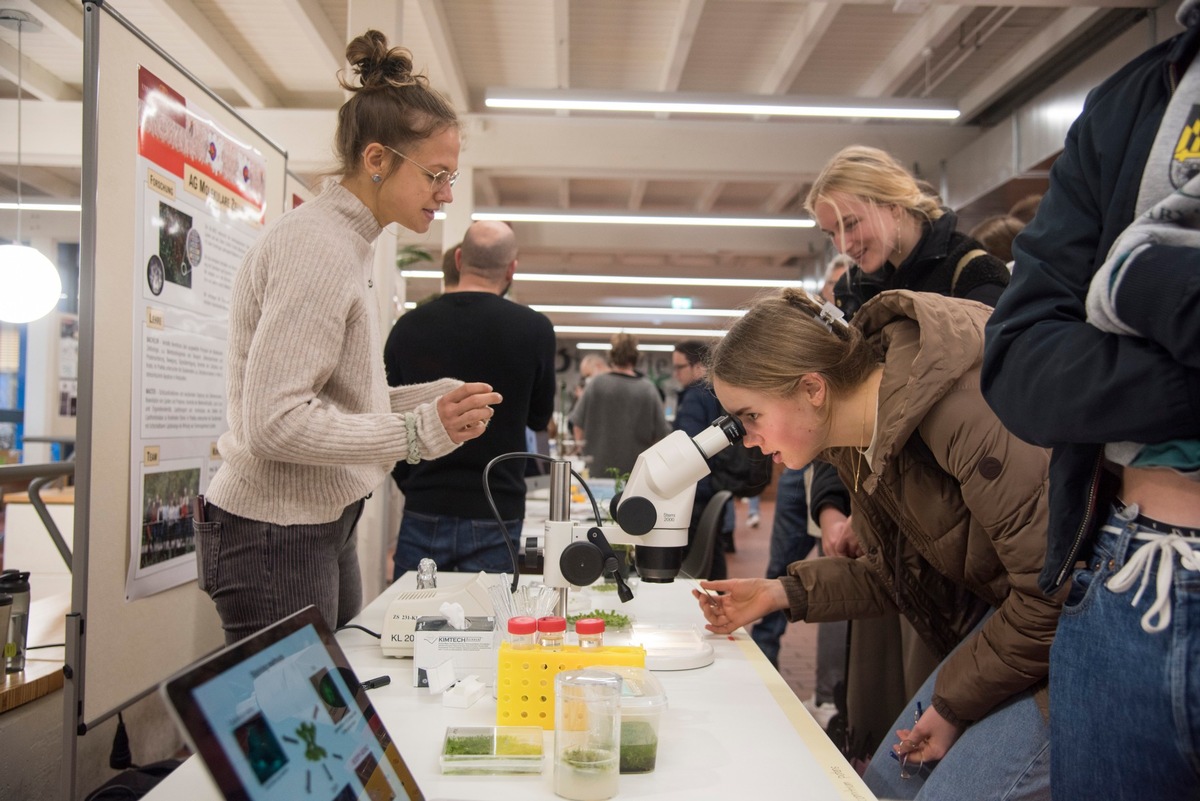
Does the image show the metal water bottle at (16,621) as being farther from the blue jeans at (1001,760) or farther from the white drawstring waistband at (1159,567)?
the white drawstring waistband at (1159,567)

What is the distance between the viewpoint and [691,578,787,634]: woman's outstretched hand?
5.36 ft

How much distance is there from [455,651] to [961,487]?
0.82m

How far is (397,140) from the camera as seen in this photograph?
1.60 metres

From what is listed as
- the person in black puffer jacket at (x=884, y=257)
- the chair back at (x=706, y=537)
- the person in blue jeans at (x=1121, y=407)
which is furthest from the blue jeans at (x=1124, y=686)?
the chair back at (x=706, y=537)

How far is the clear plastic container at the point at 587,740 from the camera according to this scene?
3.10 feet

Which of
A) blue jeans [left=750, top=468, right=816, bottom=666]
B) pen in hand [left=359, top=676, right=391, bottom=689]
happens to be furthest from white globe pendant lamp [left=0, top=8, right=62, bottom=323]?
blue jeans [left=750, top=468, right=816, bottom=666]

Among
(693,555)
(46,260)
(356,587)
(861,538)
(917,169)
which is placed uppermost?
(917,169)

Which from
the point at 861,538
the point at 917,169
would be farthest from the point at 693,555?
the point at 917,169

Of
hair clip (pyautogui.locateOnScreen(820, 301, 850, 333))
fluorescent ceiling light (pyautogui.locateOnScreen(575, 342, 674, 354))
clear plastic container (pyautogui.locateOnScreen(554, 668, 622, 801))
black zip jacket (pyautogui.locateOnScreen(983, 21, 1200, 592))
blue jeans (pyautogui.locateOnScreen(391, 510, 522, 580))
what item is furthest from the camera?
fluorescent ceiling light (pyautogui.locateOnScreen(575, 342, 674, 354))

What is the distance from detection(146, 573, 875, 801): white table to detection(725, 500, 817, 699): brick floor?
68.0 inches

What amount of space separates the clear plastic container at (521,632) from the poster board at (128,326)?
1.16 m

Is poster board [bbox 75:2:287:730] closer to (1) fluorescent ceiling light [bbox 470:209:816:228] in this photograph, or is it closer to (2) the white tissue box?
(2) the white tissue box

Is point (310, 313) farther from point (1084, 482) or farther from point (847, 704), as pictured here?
point (847, 704)

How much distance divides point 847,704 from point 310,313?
5.65 feet
